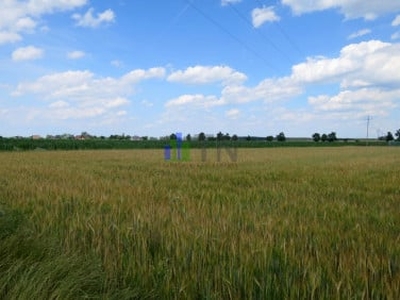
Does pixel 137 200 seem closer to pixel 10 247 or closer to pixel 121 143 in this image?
pixel 10 247

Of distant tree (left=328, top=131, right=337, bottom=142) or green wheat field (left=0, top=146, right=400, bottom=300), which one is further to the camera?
distant tree (left=328, top=131, right=337, bottom=142)

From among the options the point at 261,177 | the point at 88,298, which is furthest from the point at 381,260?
the point at 261,177

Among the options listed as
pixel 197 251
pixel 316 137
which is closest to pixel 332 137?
Result: pixel 316 137

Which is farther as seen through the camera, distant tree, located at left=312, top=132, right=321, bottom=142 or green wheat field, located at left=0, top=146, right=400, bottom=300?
distant tree, located at left=312, top=132, right=321, bottom=142

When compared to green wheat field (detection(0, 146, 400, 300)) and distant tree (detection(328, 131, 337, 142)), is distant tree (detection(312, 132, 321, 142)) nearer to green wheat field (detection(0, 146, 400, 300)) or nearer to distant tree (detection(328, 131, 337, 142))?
distant tree (detection(328, 131, 337, 142))

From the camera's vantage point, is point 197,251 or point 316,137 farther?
point 316,137

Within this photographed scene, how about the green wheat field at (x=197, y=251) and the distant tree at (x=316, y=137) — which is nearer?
the green wheat field at (x=197, y=251)

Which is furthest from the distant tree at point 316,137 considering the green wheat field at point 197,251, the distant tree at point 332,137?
the green wheat field at point 197,251

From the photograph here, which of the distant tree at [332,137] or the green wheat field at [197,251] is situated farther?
the distant tree at [332,137]

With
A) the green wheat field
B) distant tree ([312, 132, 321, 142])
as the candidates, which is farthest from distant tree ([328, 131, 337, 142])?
the green wheat field

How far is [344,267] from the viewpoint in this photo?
3.33m

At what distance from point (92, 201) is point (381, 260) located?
4697 mm

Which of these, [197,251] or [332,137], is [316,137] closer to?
[332,137]

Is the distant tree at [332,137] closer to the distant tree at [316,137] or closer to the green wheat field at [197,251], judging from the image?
the distant tree at [316,137]
